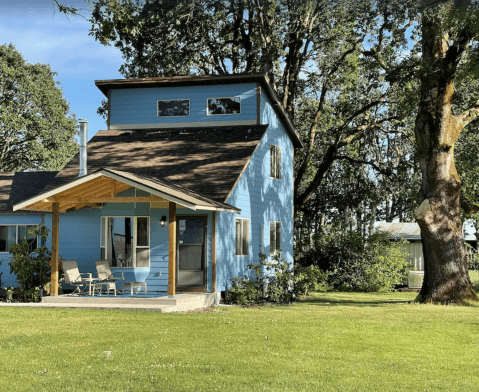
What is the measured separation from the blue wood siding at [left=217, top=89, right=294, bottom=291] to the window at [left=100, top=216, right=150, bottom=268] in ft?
7.18

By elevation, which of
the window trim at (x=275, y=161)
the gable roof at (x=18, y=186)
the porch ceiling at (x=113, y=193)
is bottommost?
the porch ceiling at (x=113, y=193)

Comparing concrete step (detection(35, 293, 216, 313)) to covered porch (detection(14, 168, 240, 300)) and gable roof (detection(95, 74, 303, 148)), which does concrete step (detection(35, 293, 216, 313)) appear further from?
gable roof (detection(95, 74, 303, 148))

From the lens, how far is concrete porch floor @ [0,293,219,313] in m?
15.2

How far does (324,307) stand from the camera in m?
17.2

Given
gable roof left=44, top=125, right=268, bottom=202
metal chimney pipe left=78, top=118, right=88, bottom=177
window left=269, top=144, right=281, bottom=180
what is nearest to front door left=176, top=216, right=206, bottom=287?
gable roof left=44, top=125, right=268, bottom=202

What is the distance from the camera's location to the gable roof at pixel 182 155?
1916 centimetres

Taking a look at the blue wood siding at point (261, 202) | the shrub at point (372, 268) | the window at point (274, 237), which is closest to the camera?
the blue wood siding at point (261, 202)

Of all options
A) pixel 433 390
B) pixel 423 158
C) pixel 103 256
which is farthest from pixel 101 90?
pixel 433 390

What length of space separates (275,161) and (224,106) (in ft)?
8.84

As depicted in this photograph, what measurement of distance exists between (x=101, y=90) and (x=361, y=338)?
16267mm

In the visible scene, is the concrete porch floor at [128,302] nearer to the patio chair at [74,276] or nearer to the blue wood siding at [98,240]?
the patio chair at [74,276]

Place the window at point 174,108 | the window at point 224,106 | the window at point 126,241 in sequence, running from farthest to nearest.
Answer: the window at point 174,108
the window at point 224,106
the window at point 126,241

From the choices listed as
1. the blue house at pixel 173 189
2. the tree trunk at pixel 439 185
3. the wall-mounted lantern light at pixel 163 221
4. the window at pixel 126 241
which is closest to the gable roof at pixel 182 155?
the blue house at pixel 173 189

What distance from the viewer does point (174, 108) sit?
23.1m
